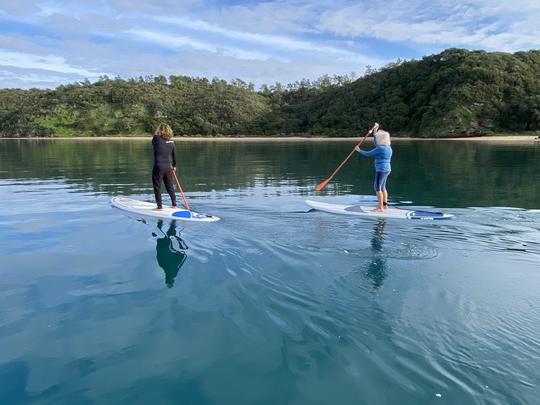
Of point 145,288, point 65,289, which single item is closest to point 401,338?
point 145,288

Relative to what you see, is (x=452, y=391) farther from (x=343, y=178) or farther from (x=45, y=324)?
(x=343, y=178)

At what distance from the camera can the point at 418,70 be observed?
124 metres

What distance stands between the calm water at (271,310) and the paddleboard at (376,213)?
0.68 metres

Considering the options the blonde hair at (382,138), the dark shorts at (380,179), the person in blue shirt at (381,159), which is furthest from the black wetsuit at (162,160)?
the dark shorts at (380,179)

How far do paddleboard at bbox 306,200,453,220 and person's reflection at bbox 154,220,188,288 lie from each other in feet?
18.1

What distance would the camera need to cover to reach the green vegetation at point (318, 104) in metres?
95.2

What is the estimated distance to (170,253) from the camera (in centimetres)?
980

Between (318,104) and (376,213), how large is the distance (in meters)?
134

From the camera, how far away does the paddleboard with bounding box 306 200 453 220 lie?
13.3 m

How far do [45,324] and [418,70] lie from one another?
434 ft

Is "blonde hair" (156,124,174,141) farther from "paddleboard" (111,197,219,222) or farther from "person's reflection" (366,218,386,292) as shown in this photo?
"person's reflection" (366,218,386,292)

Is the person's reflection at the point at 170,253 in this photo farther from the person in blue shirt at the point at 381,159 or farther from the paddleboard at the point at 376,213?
the person in blue shirt at the point at 381,159

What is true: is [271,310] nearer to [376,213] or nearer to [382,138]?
[376,213]

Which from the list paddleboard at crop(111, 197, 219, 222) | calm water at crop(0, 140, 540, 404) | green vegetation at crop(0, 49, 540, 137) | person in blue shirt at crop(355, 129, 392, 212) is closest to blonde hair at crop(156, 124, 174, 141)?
paddleboard at crop(111, 197, 219, 222)
